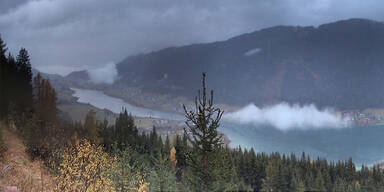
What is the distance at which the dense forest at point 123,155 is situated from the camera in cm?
2061

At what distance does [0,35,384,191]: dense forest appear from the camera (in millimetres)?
20609

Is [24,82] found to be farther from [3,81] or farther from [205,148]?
[205,148]

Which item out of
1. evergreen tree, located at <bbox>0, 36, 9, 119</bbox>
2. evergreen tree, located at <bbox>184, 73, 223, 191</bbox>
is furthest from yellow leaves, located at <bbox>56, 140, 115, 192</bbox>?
evergreen tree, located at <bbox>0, 36, 9, 119</bbox>

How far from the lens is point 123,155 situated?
45.8 m

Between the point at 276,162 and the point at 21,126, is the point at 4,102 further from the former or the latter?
the point at 276,162

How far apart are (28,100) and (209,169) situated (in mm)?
49570

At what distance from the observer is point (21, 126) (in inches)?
1953

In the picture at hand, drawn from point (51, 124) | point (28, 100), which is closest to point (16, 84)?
point (28, 100)

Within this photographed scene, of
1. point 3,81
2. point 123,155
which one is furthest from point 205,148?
point 3,81

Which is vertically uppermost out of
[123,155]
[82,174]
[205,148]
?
[205,148]

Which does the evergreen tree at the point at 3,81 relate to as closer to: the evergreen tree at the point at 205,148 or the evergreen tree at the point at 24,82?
the evergreen tree at the point at 24,82

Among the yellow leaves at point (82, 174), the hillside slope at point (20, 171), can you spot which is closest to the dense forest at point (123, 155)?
the yellow leaves at point (82, 174)

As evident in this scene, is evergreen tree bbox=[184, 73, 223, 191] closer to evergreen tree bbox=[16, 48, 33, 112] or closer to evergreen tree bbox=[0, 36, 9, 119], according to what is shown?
evergreen tree bbox=[0, 36, 9, 119]

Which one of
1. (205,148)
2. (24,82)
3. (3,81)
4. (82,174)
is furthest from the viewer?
(24,82)
